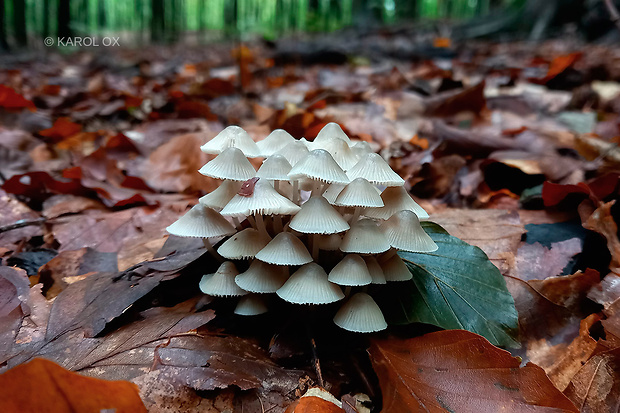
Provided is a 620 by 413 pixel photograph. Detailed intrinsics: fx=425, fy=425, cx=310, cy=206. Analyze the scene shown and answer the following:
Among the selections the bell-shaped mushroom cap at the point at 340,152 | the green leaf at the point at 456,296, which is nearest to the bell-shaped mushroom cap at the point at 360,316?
the green leaf at the point at 456,296

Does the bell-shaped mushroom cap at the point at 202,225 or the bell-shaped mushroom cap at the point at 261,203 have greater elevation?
the bell-shaped mushroom cap at the point at 261,203

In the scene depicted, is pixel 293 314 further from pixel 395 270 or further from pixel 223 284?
pixel 395 270

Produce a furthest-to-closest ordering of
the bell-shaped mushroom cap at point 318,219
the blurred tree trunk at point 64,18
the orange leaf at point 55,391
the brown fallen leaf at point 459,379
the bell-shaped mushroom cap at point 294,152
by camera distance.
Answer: the blurred tree trunk at point 64,18 < the bell-shaped mushroom cap at point 294,152 < the bell-shaped mushroom cap at point 318,219 < the brown fallen leaf at point 459,379 < the orange leaf at point 55,391

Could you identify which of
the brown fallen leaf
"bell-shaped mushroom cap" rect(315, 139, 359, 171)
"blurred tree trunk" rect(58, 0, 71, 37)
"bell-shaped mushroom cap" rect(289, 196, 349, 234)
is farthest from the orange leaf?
"blurred tree trunk" rect(58, 0, 71, 37)

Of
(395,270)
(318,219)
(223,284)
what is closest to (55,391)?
(223,284)

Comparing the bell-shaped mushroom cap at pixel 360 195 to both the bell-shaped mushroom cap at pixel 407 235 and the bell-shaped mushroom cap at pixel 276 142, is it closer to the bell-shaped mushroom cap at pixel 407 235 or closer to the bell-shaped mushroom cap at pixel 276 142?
the bell-shaped mushroom cap at pixel 407 235

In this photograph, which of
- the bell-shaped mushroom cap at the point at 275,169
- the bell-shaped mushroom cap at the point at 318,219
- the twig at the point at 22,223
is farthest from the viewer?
the twig at the point at 22,223
